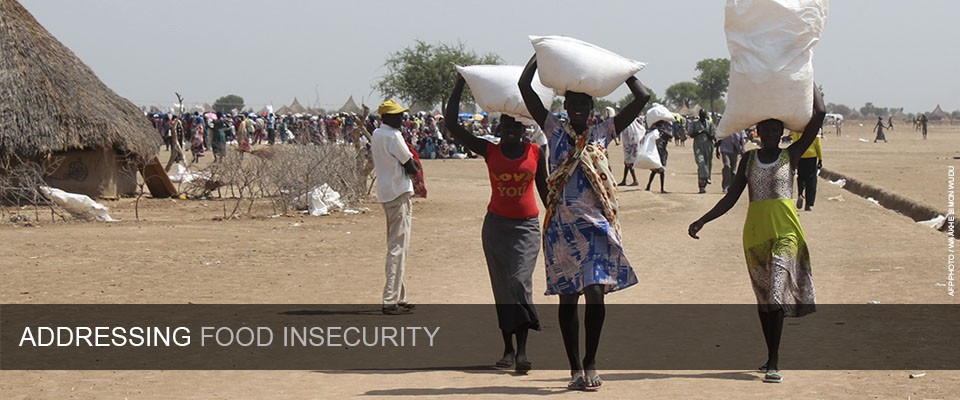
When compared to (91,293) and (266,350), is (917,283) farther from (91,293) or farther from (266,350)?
(91,293)

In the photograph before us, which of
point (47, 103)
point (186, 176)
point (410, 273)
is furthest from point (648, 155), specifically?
point (410, 273)

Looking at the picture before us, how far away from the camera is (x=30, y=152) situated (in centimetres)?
1856

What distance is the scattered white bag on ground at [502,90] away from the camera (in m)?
6.85

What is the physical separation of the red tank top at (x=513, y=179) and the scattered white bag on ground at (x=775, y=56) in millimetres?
1201

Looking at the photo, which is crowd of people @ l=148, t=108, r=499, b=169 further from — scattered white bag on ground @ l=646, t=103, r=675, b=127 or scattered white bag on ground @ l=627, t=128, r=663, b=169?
scattered white bag on ground @ l=627, t=128, r=663, b=169

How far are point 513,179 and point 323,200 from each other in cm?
1145

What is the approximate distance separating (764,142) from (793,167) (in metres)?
0.22

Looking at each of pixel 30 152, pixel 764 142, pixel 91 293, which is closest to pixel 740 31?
pixel 764 142

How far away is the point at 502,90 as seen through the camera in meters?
6.90

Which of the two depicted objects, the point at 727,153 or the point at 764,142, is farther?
the point at 727,153

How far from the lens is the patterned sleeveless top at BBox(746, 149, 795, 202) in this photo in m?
6.38

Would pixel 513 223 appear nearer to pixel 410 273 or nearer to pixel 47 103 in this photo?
pixel 410 273

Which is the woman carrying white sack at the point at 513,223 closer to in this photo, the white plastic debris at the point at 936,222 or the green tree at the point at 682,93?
the white plastic debris at the point at 936,222

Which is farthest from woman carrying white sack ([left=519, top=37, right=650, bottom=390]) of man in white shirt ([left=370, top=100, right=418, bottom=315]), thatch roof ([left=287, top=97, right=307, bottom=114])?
thatch roof ([left=287, top=97, right=307, bottom=114])
